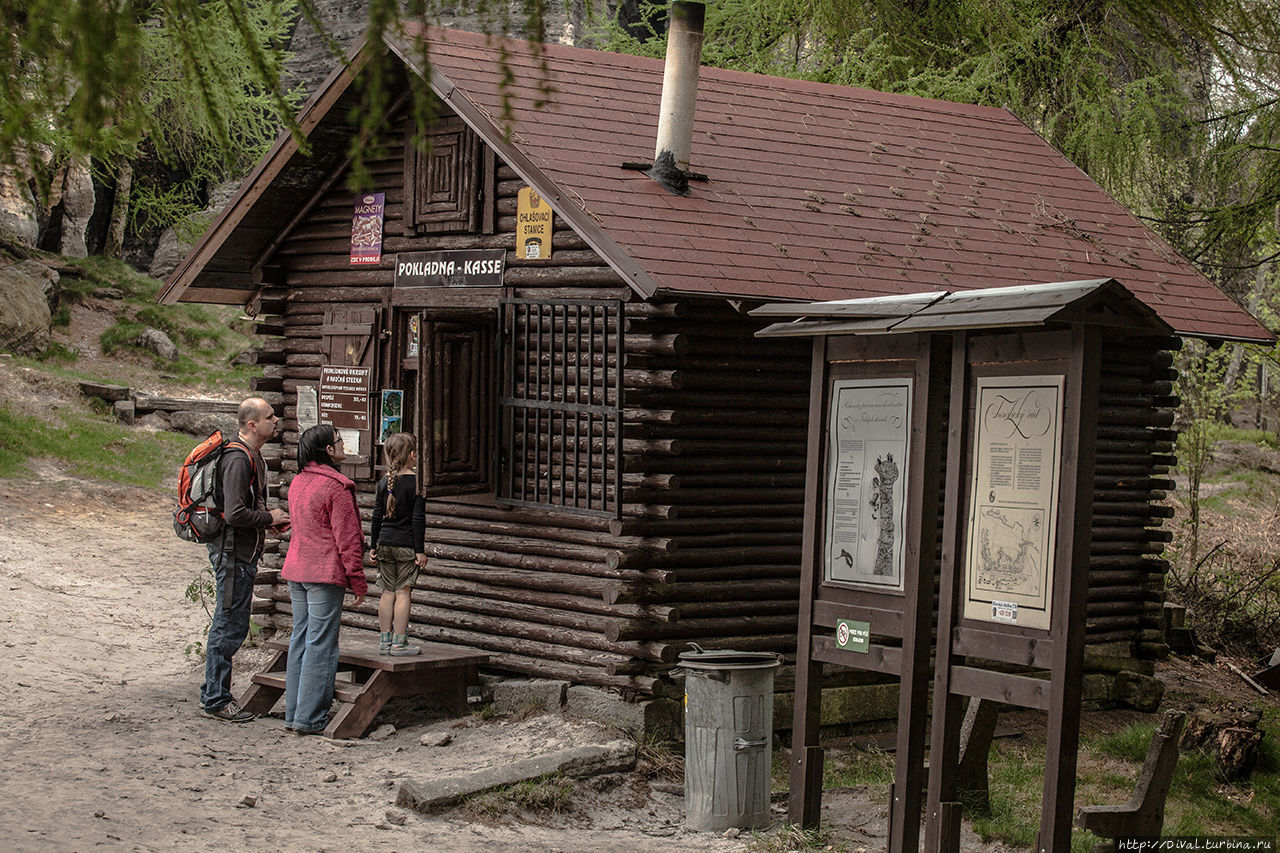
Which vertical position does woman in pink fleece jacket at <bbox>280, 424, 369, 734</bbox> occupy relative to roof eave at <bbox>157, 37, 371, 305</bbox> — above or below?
below

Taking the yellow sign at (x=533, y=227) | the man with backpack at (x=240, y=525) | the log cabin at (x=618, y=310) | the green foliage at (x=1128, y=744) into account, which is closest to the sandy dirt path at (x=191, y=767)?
the man with backpack at (x=240, y=525)

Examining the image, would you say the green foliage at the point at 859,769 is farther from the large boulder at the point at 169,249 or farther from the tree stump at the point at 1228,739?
the large boulder at the point at 169,249

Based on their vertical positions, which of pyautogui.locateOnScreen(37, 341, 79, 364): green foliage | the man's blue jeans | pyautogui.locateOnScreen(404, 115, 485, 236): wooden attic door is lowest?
the man's blue jeans

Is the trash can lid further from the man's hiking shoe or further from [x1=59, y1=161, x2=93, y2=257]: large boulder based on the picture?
[x1=59, y1=161, x2=93, y2=257]: large boulder

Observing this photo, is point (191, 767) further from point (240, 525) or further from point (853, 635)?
point (853, 635)

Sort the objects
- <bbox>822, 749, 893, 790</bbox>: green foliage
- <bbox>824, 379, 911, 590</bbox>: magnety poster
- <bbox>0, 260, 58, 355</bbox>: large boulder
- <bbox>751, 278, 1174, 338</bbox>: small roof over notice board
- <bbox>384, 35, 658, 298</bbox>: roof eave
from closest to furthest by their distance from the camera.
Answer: <bbox>751, 278, 1174, 338</bbox>: small roof over notice board, <bbox>824, 379, 911, 590</bbox>: magnety poster, <bbox>384, 35, 658, 298</bbox>: roof eave, <bbox>822, 749, 893, 790</bbox>: green foliage, <bbox>0, 260, 58, 355</bbox>: large boulder

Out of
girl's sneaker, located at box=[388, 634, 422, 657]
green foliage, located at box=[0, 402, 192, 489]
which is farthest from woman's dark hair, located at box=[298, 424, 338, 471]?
green foliage, located at box=[0, 402, 192, 489]

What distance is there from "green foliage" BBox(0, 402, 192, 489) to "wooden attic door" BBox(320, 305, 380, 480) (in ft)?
29.3

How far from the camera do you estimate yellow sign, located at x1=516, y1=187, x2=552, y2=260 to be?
9844 millimetres

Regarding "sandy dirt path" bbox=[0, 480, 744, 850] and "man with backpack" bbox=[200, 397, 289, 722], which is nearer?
"sandy dirt path" bbox=[0, 480, 744, 850]

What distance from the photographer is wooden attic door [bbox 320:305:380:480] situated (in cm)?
1100

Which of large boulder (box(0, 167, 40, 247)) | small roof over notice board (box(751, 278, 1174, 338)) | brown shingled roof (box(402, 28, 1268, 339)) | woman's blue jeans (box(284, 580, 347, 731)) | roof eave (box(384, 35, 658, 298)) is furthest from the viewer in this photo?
large boulder (box(0, 167, 40, 247))

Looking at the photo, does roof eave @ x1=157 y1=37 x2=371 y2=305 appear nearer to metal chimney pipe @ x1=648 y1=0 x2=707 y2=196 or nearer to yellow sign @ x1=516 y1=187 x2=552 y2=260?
yellow sign @ x1=516 y1=187 x2=552 y2=260

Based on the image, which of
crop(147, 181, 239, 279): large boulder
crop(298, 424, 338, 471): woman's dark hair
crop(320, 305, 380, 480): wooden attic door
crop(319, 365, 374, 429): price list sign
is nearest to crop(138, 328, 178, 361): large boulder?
crop(147, 181, 239, 279): large boulder
